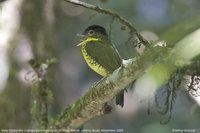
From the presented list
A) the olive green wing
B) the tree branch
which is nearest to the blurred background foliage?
the olive green wing

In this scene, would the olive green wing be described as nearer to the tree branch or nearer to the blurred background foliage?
the blurred background foliage

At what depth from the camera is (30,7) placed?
4.32 m

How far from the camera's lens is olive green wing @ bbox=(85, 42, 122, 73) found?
2.32 meters

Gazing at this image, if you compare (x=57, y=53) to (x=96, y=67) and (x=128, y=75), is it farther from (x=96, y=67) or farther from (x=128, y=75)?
(x=128, y=75)

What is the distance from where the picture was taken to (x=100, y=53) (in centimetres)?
→ 247

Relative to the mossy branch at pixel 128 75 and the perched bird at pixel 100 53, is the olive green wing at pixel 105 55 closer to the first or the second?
the perched bird at pixel 100 53

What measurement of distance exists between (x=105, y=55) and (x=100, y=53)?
2.7 inches

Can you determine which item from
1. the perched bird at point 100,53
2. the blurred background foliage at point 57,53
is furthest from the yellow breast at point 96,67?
the blurred background foliage at point 57,53

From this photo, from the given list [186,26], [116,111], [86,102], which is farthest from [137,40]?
[116,111]

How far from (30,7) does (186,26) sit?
381 cm

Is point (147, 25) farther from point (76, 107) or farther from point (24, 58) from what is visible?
point (76, 107)

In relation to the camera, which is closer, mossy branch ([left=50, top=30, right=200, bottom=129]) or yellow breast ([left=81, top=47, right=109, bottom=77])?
mossy branch ([left=50, top=30, right=200, bottom=129])

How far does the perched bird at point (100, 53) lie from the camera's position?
91.3 inches

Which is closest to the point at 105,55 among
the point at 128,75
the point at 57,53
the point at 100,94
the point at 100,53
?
the point at 100,53
